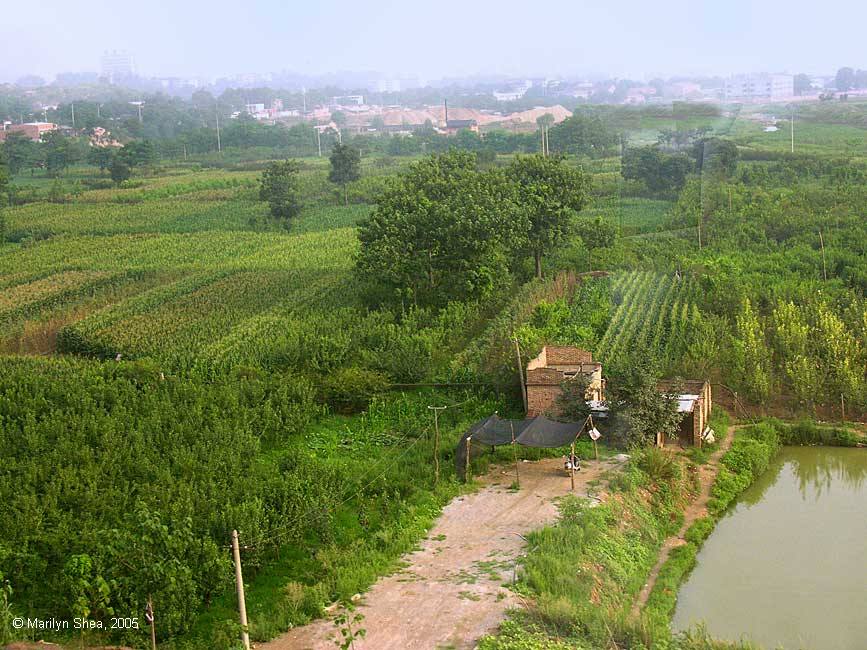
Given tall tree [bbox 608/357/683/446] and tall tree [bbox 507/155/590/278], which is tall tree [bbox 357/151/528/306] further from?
tall tree [bbox 608/357/683/446]

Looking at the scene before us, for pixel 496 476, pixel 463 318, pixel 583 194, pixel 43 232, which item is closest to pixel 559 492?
pixel 496 476

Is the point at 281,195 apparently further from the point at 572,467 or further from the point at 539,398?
the point at 572,467

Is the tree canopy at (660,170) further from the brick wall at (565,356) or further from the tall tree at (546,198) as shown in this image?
the brick wall at (565,356)

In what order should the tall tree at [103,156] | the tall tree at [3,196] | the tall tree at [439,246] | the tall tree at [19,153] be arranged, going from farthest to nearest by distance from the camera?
the tall tree at [19,153] → the tall tree at [103,156] → the tall tree at [3,196] → the tall tree at [439,246]

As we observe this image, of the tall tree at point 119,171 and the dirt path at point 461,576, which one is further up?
the tall tree at point 119,171

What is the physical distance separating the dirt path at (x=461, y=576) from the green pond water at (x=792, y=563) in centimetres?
173

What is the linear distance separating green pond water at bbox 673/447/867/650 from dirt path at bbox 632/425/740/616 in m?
0.30

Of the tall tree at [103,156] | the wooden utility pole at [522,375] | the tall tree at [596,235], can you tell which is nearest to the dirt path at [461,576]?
the wooden utility pole at [522,375]

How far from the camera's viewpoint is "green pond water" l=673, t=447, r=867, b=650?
10117mm

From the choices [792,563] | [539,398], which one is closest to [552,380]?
[539,398]

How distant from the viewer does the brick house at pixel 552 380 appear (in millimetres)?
14877

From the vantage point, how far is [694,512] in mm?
12992

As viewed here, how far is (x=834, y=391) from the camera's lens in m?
16.0

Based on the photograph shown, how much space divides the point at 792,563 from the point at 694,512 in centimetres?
161
